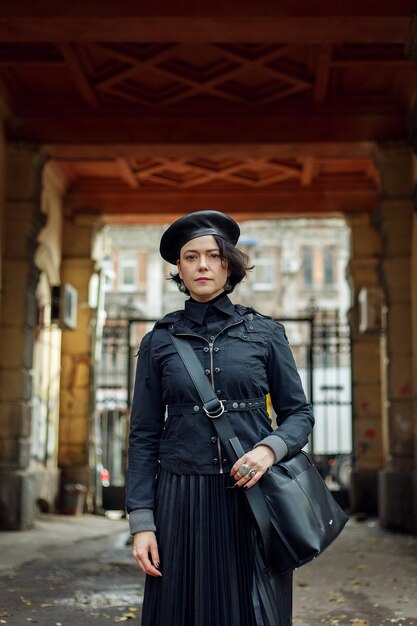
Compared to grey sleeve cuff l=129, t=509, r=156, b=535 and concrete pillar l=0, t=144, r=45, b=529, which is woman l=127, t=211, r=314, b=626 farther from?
concrete pillar l=0, t=144, r=45, b=529

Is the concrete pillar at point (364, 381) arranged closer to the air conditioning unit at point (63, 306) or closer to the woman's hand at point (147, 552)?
the air conditioning unit at point (63, 306)

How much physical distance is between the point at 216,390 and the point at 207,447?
0.61ft

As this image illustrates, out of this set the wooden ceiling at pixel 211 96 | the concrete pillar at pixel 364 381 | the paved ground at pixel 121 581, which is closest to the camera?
the paved ground at pixel 121 581

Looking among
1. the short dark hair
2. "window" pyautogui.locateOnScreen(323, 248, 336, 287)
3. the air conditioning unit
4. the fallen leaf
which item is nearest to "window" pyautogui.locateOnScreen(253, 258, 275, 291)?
"window" pyautogui.locateOnScreen(323, 248, 336, 287)

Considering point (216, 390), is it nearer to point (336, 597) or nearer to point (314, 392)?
point (336, 597)

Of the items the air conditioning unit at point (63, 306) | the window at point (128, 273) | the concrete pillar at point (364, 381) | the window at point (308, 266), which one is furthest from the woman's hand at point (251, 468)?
the window at point (308, 266)

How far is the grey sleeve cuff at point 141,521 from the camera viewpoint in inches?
107

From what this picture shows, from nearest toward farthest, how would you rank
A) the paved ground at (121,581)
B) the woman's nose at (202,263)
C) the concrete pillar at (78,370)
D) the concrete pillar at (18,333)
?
1. the woman's nose at (202,263)
2. the paved ground at (121,581)
3. the concrete pillar at (18,333)
4. the concrete pillar at (78,370)

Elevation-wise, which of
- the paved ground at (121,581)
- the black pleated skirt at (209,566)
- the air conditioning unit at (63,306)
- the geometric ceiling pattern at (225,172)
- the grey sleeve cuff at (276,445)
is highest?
the geometric ceiling pattern at (225,172)

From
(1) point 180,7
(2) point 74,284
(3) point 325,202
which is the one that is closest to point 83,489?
(2) point 74,284

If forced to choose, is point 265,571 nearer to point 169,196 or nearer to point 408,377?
point 408,377

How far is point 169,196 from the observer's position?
14.7 m

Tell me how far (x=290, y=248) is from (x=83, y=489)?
2415 centimetres

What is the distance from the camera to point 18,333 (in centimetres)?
1133
